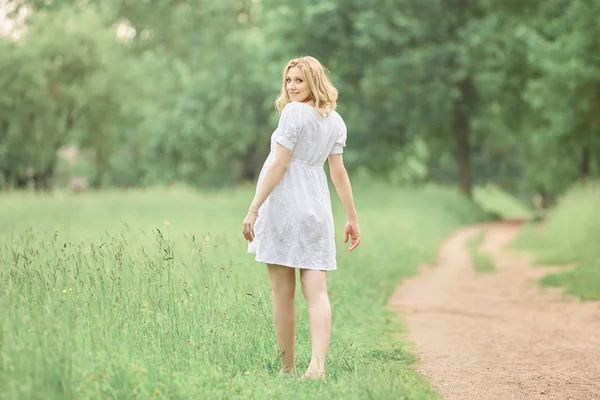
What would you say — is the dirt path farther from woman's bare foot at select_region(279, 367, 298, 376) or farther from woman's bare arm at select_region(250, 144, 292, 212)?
woman's bare arm at select_region(250, 144, 292, 212)

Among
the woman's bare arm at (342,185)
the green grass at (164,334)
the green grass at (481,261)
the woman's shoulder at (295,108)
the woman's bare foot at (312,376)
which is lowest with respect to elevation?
the green grass at (481,261)

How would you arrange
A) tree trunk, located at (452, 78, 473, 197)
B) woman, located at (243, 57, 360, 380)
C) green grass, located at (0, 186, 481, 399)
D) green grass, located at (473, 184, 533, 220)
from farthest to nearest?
1. green grass, located at (473, 184, 533, 220)
2. tree trunk, located at (452, 78, 473, 197)
3. woman, located at (243, 57, 360, 380)
4. green grass, located at (0, 186, 481, 399)

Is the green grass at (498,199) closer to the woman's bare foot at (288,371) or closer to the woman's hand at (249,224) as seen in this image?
the woman's bare foot at (288,371)

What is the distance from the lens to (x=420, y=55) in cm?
3216

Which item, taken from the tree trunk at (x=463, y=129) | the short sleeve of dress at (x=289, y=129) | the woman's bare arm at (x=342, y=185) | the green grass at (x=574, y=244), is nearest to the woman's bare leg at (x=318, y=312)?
the woman's bare arm at (x=342, y=185)

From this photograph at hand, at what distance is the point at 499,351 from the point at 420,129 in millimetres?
29406

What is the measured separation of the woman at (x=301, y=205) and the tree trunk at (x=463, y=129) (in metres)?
29.1

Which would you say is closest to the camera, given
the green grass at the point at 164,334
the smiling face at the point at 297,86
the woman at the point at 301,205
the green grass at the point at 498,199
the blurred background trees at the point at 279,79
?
the green grass at the point at 164,334

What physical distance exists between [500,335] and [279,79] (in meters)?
27.0

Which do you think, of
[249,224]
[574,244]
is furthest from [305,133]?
[574,244]

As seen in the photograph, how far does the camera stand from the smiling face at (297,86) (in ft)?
20.0

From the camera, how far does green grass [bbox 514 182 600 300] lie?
44.1 feet

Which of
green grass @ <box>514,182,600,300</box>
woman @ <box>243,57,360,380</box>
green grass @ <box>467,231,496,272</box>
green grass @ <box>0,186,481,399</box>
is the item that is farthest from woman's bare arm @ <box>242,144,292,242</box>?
green grass @ <box>467,231,496,272</box>

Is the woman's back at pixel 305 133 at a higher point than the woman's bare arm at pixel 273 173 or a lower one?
higher
